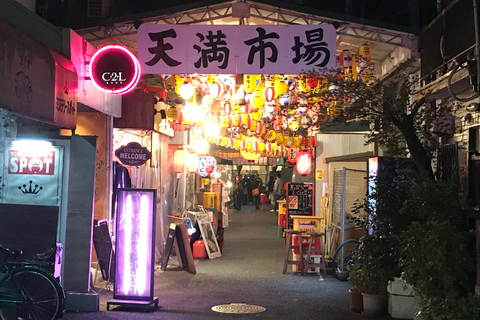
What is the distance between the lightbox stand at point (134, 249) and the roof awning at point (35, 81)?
1864 mm

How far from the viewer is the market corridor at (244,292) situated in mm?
9625

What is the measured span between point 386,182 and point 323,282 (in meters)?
4.33

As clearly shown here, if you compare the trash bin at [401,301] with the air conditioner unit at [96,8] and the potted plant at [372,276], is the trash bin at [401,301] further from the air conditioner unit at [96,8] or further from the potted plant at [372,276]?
the air conditioner unit at [96,8]

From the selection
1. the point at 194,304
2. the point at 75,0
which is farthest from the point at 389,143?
the point at 75,0

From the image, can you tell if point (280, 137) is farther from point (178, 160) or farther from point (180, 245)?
point (180, 245)

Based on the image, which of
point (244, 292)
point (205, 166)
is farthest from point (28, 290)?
point (205, 166)

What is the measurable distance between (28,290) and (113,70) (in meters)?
4.49

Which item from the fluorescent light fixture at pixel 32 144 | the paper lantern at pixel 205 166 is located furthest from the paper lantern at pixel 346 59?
the paper lantern at pixel 205 166

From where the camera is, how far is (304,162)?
62.4ft

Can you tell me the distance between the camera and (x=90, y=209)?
9.81 metres

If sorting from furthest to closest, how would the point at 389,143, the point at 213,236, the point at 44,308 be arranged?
the point at 213,236 < the point at 389,143 < the point at 44,308

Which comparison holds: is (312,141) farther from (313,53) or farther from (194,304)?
(194,304)

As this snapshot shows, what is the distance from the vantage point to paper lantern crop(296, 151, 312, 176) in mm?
19000

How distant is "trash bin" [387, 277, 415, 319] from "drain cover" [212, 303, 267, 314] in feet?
7.99
